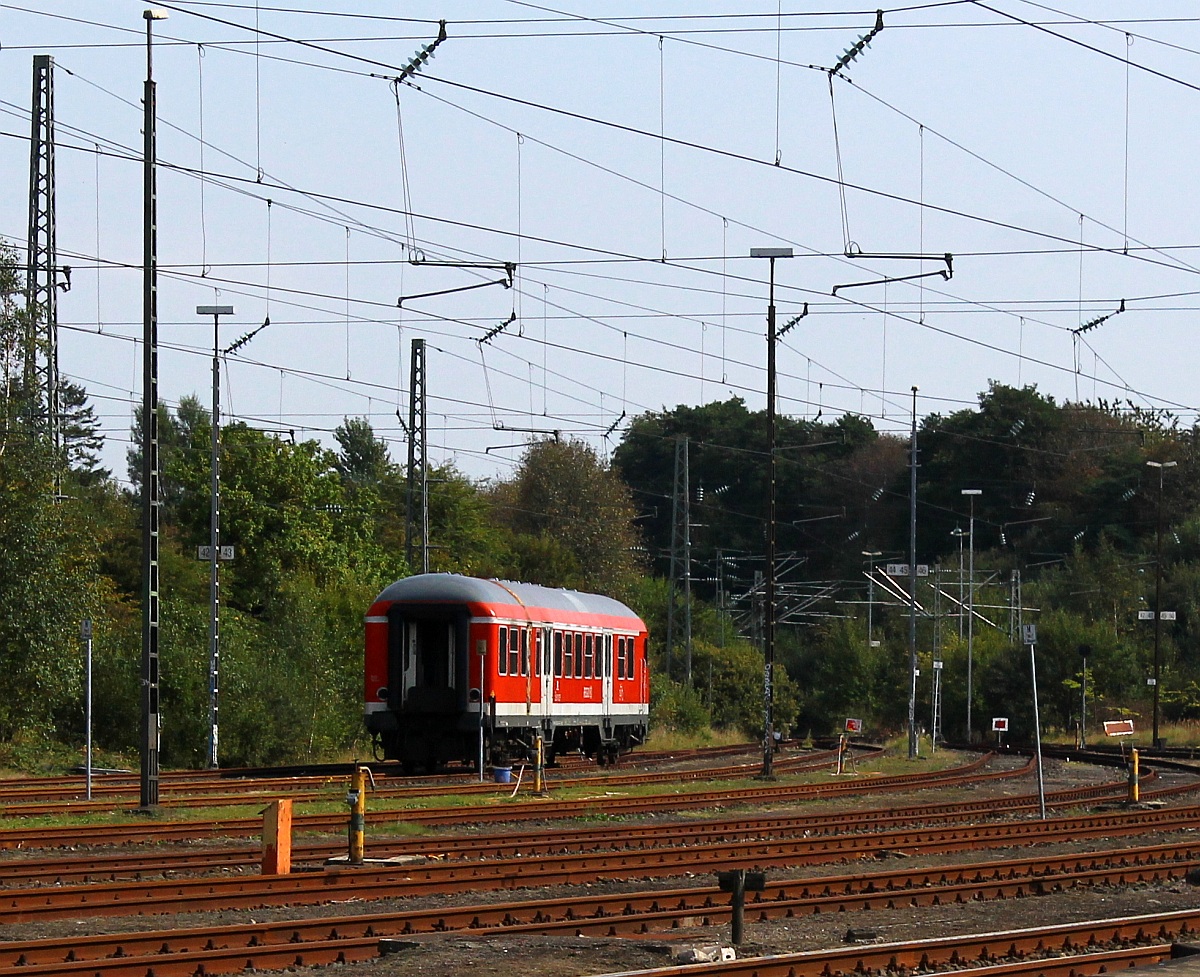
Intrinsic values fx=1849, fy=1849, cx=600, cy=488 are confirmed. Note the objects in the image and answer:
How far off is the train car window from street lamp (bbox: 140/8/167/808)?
10.5 metres

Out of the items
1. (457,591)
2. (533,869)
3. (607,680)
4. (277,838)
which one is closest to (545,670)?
(457,591)

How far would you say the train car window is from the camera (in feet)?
112

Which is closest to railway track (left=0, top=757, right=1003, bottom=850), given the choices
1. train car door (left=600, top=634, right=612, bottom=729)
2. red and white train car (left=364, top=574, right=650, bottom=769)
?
red and white train car (left=364, top=574, right=650, bottom=769)

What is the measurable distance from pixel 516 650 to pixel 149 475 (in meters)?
11.4

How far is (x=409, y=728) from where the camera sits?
3359 centimetres

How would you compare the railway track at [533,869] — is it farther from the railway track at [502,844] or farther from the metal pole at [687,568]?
the metal pole at [687,568]

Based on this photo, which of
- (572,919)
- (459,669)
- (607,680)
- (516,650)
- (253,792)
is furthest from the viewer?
(607,680)

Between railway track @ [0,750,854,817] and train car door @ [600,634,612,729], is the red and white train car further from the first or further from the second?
train car door @ [600,634,612,729]

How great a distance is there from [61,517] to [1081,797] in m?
19.7

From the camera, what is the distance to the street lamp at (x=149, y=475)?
2416 cm

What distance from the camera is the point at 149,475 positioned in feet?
79.9

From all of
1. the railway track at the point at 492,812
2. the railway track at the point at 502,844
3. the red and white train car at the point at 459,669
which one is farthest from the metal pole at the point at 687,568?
the railway track at the point at 502,844

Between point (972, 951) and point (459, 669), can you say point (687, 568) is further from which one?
point (972, 951)

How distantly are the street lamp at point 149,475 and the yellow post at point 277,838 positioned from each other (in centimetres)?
714
